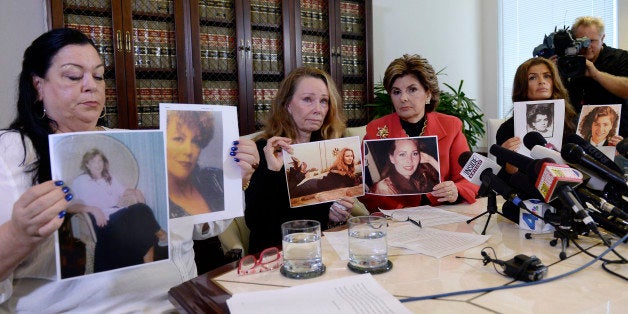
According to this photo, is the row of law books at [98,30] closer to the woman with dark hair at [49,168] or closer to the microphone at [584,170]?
the woman with dark hair at [49,168]

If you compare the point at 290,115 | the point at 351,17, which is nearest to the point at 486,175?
the point at 290,115

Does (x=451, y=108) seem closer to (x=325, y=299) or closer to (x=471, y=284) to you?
(x=471, y=284)

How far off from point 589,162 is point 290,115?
1220 millimetres

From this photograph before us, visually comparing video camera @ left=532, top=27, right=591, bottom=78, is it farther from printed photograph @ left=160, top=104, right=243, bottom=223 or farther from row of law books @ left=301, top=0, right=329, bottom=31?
printed photograph @ left=160, top=104, right=243, bottom=223

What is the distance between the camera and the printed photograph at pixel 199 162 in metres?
1.06

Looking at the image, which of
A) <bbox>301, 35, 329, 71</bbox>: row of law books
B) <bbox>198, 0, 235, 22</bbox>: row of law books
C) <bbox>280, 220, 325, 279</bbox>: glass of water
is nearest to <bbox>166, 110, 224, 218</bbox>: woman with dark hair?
<bbox>280, 220, 325, 279</bbox>: glass of water

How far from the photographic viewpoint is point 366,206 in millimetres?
1949

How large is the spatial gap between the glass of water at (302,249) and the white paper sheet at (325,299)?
0.28 feet

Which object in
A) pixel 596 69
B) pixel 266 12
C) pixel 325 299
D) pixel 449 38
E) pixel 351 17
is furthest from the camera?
pixel 449 38

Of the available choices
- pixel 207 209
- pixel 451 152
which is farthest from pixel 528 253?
pixel 451 152

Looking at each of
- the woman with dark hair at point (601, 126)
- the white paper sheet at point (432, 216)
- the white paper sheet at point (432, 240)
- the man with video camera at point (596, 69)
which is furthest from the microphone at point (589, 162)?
the man with video camera at point (596, 69)

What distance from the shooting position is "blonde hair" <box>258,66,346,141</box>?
6.32 feet

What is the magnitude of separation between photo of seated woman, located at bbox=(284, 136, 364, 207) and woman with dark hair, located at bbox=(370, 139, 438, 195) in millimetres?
159

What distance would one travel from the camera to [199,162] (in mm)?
1096
